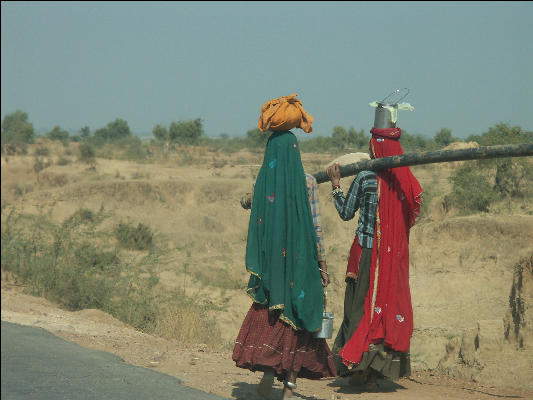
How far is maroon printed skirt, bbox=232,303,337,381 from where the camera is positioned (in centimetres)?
447

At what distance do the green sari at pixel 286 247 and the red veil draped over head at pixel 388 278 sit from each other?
73 centimetres

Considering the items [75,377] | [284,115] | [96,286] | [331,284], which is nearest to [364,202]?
[284,115]

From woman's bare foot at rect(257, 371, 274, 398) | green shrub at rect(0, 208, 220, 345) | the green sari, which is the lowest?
green shrub at rect(0, 208, 220, 345)

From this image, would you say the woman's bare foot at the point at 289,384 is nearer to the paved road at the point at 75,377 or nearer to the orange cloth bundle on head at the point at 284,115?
the paved road at the point at 75,377

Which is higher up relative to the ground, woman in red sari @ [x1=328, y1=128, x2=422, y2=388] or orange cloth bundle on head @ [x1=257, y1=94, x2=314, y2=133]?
orange cloth bundle on head @ [x1=257, y1=94, x2=314, y2=133]

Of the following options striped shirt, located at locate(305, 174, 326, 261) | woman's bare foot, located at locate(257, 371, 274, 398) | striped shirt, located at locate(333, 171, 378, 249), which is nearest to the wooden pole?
striped shirt, located at locate(333, 171, 378, 249)

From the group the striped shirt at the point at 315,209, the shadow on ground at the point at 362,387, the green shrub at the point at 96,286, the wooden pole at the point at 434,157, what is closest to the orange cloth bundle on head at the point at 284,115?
the striped shirt at the point at 315,209

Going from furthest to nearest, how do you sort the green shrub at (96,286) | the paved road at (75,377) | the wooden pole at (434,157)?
the green shrub at (96,286) < the paved road at (75,377) < the wooden pole at (434,157)

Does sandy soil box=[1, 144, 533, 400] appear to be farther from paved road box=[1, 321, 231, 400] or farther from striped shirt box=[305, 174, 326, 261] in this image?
striped shirt box=[305, 174, 326, 261]

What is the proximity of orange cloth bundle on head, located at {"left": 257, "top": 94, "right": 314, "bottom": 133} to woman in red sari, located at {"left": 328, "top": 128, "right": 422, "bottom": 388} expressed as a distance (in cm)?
68

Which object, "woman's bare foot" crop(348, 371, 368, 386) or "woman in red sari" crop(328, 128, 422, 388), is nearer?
"woman in red sari" crop(328, 128, 422, 388)

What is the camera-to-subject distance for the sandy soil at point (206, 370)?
528cm

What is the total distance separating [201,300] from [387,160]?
318 inches

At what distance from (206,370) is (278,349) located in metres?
1.67
